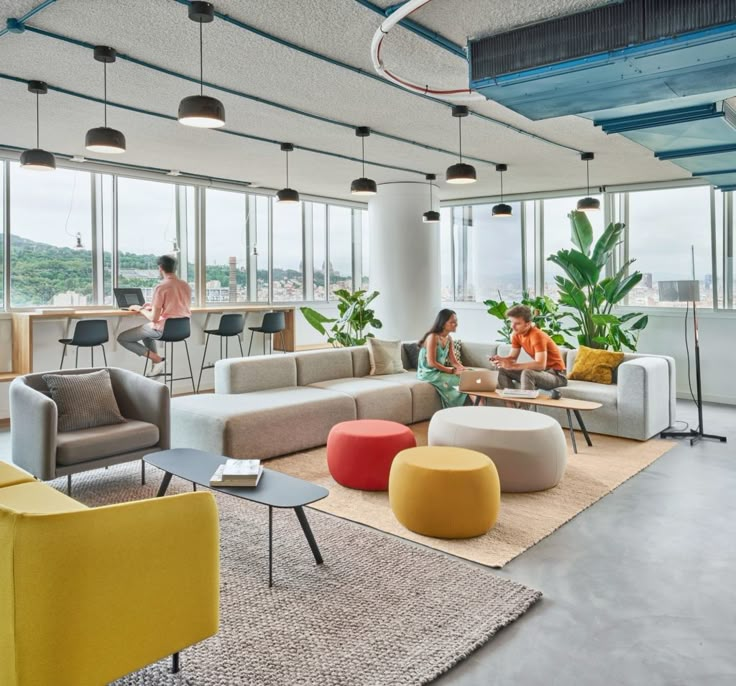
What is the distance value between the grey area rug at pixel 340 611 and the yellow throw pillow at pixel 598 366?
3.32m

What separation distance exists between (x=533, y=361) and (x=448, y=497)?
8.85 feet

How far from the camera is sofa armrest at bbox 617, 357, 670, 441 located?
537cm

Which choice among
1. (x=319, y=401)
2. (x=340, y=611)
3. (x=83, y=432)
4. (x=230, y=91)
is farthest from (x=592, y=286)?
(x=340, y=611)

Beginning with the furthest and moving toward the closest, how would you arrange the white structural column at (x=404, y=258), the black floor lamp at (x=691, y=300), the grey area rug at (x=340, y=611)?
the white structural column at (x=404, y=258)
the black floor lamp at (x=691, y=300)
the grey area rug at (x=340, y=611)

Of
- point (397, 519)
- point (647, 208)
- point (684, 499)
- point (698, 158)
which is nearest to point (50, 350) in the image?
point (397, 519)

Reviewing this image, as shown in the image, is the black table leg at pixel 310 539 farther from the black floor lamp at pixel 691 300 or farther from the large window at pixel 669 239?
the large window at pixel 669 239

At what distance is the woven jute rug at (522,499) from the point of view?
129 inches

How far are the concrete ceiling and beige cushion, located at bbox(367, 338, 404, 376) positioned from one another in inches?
80.3

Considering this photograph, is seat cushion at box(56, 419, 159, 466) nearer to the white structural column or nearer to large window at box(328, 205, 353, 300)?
the white structural column

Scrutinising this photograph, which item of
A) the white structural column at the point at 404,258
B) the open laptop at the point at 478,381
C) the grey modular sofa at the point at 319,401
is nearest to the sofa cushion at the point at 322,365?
the grey modular sofa at the point at 319,401

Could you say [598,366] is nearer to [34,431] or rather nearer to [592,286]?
[592,286]

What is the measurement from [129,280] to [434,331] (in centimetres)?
422

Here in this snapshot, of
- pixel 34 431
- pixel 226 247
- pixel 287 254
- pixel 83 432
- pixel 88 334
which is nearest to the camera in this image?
pixel 34 431

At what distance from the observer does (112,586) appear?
6.07 ft
